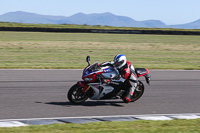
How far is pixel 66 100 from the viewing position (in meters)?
9.56

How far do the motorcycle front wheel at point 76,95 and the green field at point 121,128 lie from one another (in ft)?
6.32

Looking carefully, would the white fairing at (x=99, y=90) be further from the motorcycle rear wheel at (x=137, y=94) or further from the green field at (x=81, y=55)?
the green field at (x=81, y=55)

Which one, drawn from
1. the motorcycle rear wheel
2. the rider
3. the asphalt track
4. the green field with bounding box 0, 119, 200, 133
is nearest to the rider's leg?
the rider

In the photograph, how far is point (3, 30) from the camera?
126ft

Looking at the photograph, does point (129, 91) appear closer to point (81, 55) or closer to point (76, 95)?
point (76, 95)

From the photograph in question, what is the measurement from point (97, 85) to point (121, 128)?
244 centimetres

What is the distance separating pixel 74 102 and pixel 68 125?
7.10 ft

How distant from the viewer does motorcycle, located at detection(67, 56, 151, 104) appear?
8797 millimetres

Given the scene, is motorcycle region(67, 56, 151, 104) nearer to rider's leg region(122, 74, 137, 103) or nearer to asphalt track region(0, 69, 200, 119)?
rider's leg region(122, 74, 137, 103)

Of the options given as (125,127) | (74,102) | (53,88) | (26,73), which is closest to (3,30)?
(26,73)

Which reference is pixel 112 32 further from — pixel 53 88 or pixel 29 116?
pixel 29 116

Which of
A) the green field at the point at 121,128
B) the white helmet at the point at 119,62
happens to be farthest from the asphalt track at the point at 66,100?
the green field at the point at 121,128

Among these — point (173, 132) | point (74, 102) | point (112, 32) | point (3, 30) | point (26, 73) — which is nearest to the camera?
point (173, 132)

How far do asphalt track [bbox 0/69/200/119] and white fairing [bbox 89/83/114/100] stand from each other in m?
0.25
